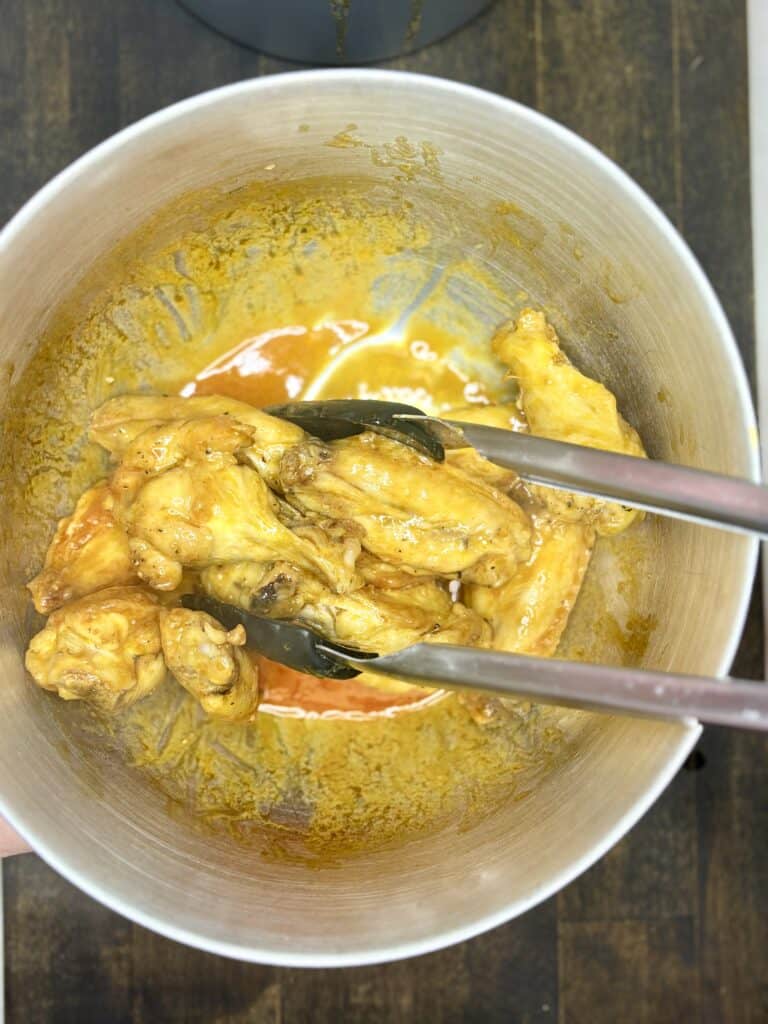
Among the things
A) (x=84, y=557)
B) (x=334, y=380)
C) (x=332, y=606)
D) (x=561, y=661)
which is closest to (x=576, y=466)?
(x=561, y=661)

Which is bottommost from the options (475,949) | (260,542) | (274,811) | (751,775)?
(475,949)

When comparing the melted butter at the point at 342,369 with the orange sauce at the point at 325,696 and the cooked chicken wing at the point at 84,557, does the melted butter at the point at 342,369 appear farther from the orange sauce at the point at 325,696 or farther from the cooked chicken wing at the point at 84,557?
the orange sauce at the point at 325,696

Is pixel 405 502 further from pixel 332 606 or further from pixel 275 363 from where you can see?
pixel 275 363

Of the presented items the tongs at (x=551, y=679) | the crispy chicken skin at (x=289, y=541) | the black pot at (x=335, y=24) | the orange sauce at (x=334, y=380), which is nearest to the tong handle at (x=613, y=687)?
the tongs at (x=551, y=679)

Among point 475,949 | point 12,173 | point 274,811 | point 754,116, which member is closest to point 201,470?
point 274,811

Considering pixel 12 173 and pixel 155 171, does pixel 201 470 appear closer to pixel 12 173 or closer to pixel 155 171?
pixel 155 171

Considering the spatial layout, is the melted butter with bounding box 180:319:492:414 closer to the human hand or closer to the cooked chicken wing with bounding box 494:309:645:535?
the cooked chicken wing with bounding box 494:309:645:535
